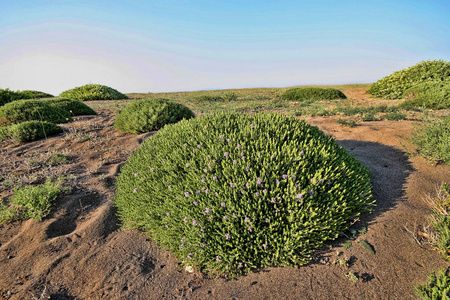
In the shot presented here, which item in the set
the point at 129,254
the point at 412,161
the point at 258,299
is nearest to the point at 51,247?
the point at 129,254

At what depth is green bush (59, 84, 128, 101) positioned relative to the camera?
23203 mm

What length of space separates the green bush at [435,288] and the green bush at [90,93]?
2589 cm

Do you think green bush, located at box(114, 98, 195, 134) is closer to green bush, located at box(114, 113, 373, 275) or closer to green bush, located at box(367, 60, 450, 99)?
green bush, located at box(114, 113, 373, 275)

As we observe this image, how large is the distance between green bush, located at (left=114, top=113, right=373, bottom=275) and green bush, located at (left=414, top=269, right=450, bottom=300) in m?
0.86

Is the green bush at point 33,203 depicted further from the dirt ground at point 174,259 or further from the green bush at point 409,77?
the green bush at point 409,77

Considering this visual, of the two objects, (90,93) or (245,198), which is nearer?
(245,198)

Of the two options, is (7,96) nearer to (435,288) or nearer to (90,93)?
(90,93)

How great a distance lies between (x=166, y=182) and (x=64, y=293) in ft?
5.51

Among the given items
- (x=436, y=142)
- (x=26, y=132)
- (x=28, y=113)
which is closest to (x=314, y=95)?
(x=436, y=142)

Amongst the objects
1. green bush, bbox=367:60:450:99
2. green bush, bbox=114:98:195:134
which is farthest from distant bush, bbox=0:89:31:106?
green bush, bbox=367:60:450:99

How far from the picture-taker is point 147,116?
8656 millimetres

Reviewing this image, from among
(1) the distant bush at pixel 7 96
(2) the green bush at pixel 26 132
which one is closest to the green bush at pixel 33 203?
(2) the green bush at pixel 26 132

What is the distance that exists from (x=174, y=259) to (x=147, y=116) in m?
6.29

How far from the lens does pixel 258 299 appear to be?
2518 millimetres
